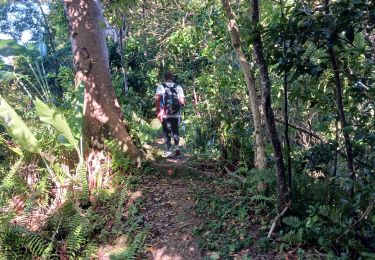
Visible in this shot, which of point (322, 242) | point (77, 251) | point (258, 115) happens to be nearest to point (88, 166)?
point (77, 251)

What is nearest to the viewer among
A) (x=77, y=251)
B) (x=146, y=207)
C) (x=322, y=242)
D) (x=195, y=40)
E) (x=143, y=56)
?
(x=322, y=242)

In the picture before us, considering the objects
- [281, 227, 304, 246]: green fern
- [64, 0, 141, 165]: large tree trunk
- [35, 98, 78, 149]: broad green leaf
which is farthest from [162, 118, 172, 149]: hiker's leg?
[281, 227, 304, 246]: green fern

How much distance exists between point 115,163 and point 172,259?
6.90ft

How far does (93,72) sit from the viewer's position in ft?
20.0

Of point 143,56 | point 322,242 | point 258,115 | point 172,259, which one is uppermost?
point 143,56

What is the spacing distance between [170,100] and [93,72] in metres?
1.93

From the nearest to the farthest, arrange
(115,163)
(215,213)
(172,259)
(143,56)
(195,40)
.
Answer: (172,259) → (215,213) → (115,163) → (195,40) → (143,56)

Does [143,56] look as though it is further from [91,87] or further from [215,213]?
[215,213]

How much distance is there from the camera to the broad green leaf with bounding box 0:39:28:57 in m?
5.61

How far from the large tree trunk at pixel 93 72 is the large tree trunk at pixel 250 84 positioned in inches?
85.2

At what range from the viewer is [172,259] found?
4.23m

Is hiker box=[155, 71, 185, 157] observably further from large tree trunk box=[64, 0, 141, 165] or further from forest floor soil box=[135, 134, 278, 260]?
large tree trunk box=[64, 0, 141, 165]

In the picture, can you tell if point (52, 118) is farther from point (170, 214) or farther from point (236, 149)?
point (236, 149)

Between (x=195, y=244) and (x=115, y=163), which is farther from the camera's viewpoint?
(x=115, y=163)
